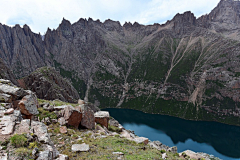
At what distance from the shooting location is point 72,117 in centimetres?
2392

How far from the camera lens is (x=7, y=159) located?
9.02 metres

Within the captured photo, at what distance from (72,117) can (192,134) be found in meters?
128

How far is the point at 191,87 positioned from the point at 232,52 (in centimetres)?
7656

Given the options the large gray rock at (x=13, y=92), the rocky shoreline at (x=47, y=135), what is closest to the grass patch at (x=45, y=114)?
the rocky shoreline at (x=47, y=135)

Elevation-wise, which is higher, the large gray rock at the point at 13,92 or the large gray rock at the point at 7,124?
the large gray rock at the point at 13,92

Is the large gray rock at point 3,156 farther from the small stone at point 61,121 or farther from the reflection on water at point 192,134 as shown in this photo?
the reflection on water at point 192,134

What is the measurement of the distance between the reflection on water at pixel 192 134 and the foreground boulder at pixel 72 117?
306 feet

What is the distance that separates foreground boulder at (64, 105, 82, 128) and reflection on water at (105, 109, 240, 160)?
93.3 m

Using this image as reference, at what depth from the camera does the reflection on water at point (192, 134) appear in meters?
98.0

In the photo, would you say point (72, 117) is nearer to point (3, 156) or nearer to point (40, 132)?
point (40, 132)

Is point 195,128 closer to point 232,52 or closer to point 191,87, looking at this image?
point 191,87

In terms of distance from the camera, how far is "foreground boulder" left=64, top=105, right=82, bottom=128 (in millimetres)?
23453

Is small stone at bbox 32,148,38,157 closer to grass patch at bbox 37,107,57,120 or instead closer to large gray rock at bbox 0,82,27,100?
grass patch at bbox 37,107,57,120

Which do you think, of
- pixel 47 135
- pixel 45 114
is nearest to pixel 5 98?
pixel 45 114
